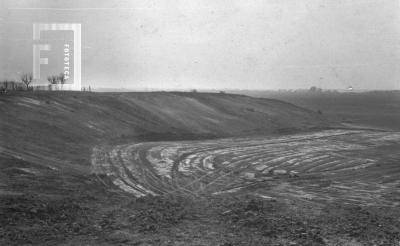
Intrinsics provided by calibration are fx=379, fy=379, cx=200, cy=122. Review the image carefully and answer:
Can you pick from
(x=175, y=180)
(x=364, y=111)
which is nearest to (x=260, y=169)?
(x=175, y=180)

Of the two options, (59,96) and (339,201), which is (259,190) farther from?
(59,96)

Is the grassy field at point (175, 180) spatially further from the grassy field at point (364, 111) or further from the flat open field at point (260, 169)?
the grassy field at point (364, 111)

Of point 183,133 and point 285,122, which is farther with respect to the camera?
point 285,122

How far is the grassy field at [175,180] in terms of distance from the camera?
329 inches

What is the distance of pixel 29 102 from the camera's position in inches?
974

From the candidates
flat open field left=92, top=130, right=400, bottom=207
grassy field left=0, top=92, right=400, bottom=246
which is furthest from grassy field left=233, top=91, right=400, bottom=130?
flat open field left=92, top=130, right=400, bottom=207

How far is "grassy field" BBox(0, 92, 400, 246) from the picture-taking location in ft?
27.5

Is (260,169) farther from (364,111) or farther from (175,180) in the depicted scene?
(364,111)

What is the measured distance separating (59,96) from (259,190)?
20.3 m

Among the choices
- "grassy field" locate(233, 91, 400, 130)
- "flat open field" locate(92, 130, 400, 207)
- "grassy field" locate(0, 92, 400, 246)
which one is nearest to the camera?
"grassy field" locate(0, 92, 400, 246)

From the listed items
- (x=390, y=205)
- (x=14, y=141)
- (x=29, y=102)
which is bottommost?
(x=390, y=205)

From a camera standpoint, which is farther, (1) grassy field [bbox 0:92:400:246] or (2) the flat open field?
(2) the flat open field

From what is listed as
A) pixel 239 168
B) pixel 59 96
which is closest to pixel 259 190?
pixel 239 168

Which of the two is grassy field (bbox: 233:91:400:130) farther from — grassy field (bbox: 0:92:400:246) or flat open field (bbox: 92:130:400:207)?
flat open field (bbox: 92:130:400:207)
